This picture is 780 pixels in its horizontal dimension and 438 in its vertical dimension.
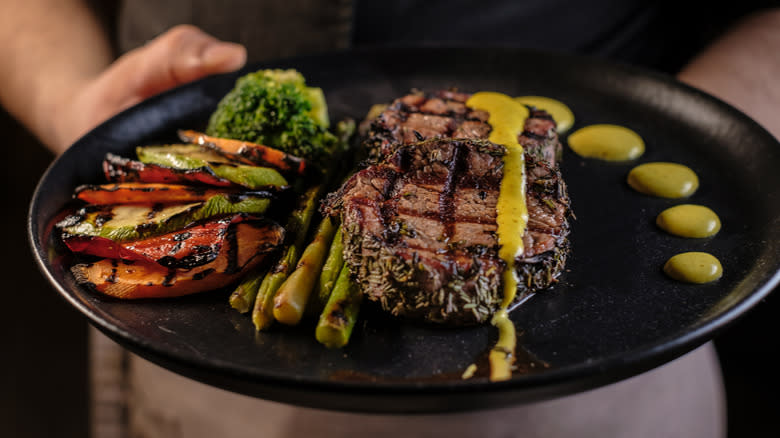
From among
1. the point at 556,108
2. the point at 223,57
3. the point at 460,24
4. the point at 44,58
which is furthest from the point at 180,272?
the point at 44,58

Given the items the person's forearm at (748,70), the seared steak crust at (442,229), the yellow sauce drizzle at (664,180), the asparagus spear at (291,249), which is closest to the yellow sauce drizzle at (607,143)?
the yellow sauce drizzle at (664,180)

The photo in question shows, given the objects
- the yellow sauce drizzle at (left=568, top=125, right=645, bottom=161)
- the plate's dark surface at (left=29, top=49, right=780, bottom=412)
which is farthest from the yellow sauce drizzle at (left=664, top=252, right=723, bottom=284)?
the yellow sauce drizzle at (left=568, top=125, right=645, bottom=161)

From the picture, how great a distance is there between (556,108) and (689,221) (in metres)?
1.35

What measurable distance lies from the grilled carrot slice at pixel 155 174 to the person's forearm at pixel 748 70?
3.62m

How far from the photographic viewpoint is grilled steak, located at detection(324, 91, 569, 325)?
2.33 meters

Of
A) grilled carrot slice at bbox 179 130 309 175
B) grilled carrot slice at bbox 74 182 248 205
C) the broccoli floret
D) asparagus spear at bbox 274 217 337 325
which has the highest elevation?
the broccoli floret

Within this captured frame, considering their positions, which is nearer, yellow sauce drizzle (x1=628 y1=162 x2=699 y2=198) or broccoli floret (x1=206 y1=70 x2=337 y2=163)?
yellow sauce drizzle (x1=628 y1=162 x2=699 y2=198)

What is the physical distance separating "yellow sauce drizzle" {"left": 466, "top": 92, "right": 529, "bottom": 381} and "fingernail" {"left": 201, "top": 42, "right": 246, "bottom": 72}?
1.91m

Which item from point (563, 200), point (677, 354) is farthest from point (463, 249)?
point (677, 354)

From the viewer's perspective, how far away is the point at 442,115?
339cm

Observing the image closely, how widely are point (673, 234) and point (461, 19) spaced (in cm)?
267

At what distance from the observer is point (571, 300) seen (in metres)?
2.57

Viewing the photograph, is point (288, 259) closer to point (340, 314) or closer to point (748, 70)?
point (340, 314)

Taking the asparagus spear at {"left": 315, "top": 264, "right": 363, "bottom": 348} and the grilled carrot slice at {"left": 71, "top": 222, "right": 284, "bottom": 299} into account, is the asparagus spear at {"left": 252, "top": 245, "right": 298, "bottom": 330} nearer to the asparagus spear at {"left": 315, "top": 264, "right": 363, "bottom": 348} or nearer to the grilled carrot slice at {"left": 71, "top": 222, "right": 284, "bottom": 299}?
the grilled carrot slice at {"left": 71, "top": 222, "right": 284, "bottom": 299}
